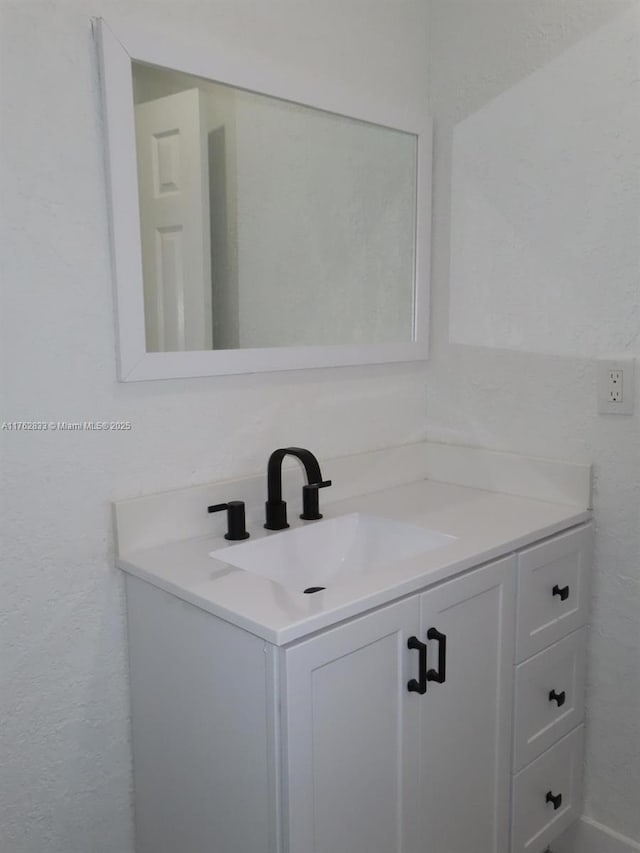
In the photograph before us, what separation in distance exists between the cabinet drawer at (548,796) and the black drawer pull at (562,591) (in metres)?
0.34

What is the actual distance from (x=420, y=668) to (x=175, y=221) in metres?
0.92

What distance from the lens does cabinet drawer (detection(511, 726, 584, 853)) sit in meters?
1.49

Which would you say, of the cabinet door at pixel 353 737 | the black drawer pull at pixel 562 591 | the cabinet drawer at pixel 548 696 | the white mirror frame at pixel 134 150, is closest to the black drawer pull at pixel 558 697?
the cabinet drawer at pixel 548 696

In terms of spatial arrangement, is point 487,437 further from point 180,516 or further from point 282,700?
point 282,700

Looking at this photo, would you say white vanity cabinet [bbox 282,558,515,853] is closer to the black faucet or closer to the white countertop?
the white countertop

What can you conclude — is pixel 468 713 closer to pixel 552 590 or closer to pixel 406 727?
pixel 406 727

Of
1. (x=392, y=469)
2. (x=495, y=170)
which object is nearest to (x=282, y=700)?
(x=392, y=469)

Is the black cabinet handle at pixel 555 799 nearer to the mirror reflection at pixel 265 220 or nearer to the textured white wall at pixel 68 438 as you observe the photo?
the textured white wall at pixel 68 438

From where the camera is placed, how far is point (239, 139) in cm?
145

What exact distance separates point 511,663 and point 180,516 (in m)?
0.72

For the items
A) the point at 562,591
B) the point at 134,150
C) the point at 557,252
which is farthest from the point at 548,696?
the point at 134,150

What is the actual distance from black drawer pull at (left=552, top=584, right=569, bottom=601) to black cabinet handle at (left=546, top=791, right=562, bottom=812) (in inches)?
17.4

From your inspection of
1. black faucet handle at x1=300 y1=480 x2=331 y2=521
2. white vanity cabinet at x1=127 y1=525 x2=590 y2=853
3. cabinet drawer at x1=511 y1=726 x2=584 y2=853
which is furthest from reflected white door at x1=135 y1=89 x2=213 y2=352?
cabinet drawer at x1=511 y1=726 x2=584 y2=853

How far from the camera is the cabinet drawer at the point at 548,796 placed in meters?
1.49
